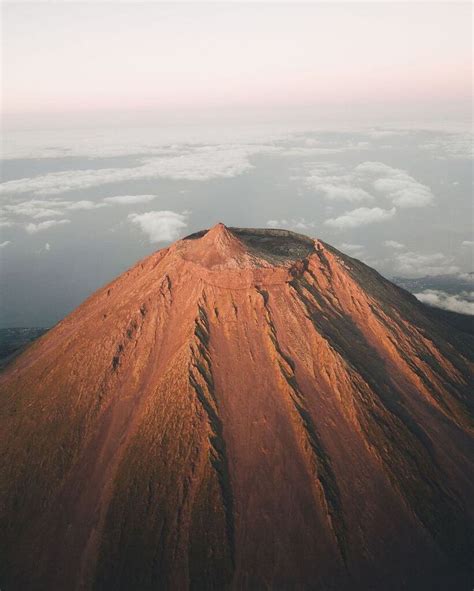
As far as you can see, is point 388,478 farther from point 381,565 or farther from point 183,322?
point 183,322

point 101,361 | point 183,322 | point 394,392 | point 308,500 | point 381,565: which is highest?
point 183,322

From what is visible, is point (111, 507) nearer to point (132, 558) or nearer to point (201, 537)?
point (132, 558)

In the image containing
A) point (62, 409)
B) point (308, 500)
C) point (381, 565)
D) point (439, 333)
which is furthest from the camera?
point (439, 333)

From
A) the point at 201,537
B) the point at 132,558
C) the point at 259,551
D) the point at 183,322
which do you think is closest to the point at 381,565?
the point at 259,551

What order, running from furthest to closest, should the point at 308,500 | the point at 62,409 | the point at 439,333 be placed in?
1. the point at 439,333
2. the point at 62,409
3. the point at 308,500

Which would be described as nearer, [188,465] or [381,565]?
[381,565]

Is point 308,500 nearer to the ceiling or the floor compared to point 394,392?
nearer to the floor
